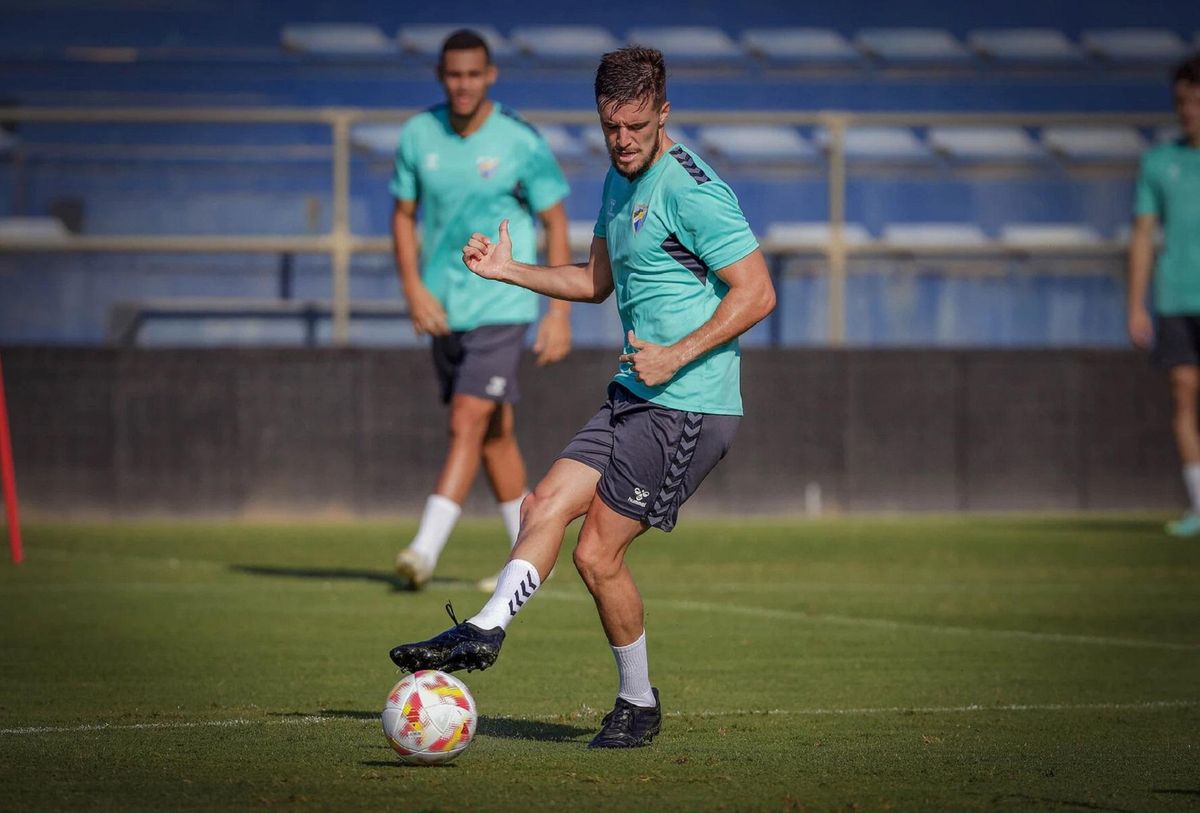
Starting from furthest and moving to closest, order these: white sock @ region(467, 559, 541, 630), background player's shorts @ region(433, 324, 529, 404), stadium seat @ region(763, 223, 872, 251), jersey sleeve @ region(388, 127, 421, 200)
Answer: stadium seat @ region(763, 223, 872, 251)
jersey sleeve @ region(388, 127, 421, 200)
background player's shorts @ region(433, 324, 529, 404)
white sock @ region(467, 559, 541, 630)

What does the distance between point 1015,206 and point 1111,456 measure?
3279 mm

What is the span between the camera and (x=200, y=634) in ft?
27.1

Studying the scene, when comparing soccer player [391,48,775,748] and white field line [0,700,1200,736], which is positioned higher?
soccer player [391,48,775,748]

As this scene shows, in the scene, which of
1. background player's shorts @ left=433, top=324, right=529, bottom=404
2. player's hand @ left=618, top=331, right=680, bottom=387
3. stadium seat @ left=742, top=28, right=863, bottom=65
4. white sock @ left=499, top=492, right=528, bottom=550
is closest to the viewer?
player's hand @ left=618, top=331, right=680, bottom=387

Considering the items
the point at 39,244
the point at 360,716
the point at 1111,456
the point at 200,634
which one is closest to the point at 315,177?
the point at 39,244

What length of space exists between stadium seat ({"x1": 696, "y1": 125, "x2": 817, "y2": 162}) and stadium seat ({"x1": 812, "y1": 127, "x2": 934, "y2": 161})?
0.55 meters

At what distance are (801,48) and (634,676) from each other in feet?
54.4

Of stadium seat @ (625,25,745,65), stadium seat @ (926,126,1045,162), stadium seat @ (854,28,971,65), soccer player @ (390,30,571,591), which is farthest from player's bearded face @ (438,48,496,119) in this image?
stadium seat @ (854,28,971,65)

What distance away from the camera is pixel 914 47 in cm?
2153

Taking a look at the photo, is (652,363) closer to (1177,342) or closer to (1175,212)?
(1177,342)

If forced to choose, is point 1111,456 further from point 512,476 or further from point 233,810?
point 233,810

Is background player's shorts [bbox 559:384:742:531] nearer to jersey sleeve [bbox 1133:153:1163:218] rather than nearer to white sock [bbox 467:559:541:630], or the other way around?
white sock [bbox 467:559:541:630]

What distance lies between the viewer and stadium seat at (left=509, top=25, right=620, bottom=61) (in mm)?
20922

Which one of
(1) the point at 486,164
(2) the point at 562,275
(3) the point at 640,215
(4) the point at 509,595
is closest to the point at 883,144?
(1) the point at 486,164
